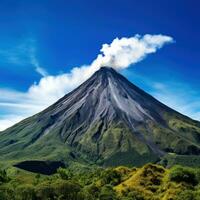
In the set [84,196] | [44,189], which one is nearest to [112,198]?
[84,196]

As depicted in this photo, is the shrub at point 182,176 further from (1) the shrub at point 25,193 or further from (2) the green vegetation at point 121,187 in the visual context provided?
(1) the shrub at point 25,193

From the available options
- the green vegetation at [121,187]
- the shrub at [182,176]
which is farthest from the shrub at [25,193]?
the shrub at [182,176]

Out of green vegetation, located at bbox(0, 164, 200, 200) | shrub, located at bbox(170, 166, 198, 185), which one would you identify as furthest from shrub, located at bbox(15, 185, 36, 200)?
shrub, located at bbox(170, 166, 198, 185)

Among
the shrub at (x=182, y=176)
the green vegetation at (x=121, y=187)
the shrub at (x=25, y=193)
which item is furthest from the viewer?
the shrub at (x=182, y=176)

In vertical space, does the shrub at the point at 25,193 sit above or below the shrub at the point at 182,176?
below

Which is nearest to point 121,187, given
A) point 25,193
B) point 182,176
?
point 182,176

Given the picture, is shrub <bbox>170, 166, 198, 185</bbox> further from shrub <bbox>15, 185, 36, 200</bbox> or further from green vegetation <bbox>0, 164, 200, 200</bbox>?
shrub <bbox>15, 185, 36, 200</bbox>

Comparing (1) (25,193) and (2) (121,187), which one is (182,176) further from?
(1) (25,193)

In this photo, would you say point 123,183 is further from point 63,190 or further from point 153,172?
point 63,190
